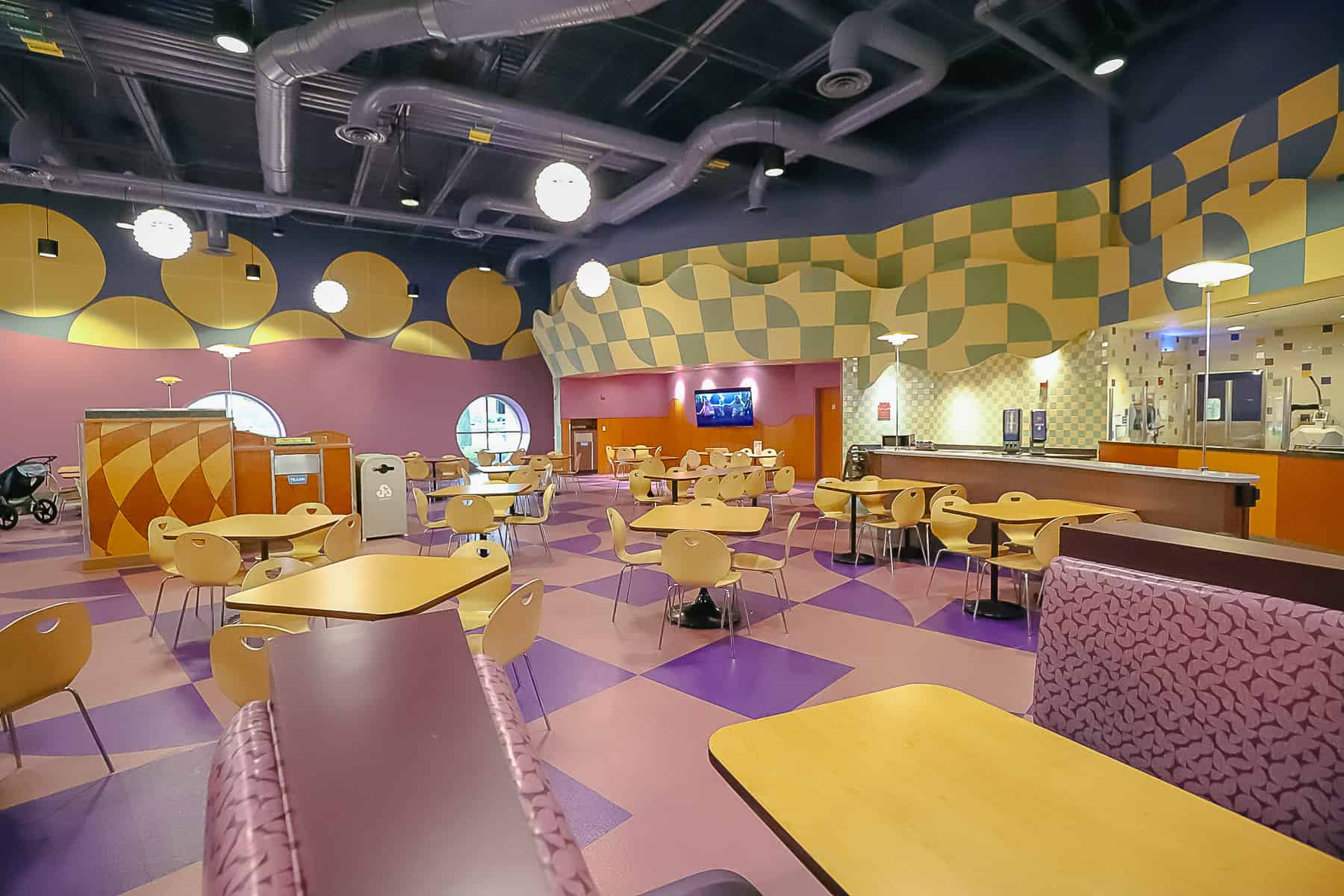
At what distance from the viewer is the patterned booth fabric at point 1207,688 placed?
4.94ft

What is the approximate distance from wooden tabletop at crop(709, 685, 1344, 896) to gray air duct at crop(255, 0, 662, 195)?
5.54 m

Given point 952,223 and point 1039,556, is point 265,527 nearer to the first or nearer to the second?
point 1039,556

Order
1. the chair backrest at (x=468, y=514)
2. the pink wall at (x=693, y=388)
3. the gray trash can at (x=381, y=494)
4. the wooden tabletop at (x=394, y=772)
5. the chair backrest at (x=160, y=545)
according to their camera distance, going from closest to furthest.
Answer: the wooden tabletop at (x=394, y=772) < the chair backrest at (x=160, y=545) < the chair backrest at (x=468, y=514) < the gray trash can at (x=381, y=494) < the pink wall at (x=693, y=388)

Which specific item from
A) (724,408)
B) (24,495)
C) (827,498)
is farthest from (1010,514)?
(24,495)

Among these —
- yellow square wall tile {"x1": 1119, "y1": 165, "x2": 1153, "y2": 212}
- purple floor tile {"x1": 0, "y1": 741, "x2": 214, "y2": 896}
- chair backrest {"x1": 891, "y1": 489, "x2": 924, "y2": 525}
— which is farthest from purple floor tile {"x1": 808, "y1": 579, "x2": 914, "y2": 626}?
yellow square wall tile {"x1": 1119, "y1": 165, "x2": 1153, "y2": 212}

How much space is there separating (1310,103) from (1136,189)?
2.48 metres

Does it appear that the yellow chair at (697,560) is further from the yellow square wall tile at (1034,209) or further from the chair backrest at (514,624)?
the yellow square wall tile at (1034,209)

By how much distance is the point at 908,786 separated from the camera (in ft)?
4.16

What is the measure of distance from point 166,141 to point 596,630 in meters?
9.92

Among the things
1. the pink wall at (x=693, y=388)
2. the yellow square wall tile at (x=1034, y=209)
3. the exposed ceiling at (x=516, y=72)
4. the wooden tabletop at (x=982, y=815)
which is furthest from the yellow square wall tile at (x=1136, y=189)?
the wooden tabletop at (x=982, y=815)

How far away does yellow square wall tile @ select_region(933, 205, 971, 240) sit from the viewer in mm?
9555

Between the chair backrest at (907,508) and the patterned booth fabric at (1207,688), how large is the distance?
3.90 meters

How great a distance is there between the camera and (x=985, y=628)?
468cm

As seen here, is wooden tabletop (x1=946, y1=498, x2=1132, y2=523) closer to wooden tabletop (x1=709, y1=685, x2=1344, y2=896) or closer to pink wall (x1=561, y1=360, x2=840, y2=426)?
wooden tabletop (x1=709, y1=685, x2=1344, y2=896)
